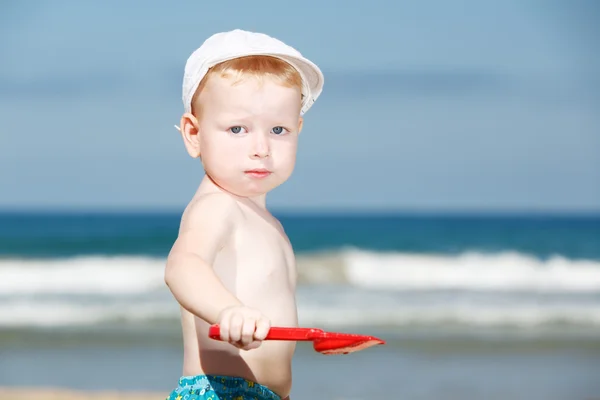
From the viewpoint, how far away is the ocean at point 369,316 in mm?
6789

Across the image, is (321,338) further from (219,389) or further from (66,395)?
(66,395)

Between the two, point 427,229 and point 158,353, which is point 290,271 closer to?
point 158,353

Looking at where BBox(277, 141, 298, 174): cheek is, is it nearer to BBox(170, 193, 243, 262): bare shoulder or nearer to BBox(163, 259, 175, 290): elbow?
BBox(170, 193, 243, 262): bare shoulder

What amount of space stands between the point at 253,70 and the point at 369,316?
8.55m

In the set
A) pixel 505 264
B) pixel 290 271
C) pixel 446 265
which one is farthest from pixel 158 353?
pixel 505 264

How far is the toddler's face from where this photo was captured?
7.56 ft

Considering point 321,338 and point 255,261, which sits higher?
point 255,261

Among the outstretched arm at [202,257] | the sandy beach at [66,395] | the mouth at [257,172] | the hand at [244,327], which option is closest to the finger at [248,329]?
the hand at [244,327]

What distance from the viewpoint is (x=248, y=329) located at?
1.80 m

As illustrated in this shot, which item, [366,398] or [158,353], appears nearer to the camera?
[366,398]

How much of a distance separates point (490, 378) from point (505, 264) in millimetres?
10407

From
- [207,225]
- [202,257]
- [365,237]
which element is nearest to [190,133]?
[207,225]

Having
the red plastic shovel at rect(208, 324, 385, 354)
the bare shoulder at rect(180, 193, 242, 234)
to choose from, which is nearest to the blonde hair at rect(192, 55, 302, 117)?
the bare shoulder at rect(180, 193, 242, 234)

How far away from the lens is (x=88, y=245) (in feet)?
64.2
